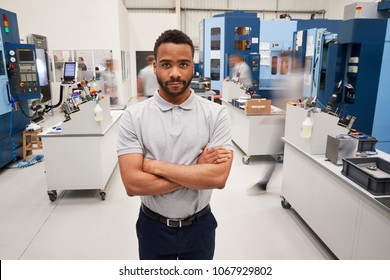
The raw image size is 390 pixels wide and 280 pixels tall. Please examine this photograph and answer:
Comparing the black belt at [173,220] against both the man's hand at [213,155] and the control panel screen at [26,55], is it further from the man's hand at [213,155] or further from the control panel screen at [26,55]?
the control panel screen at [26,55]

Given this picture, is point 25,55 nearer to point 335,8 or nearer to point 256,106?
point 256,106

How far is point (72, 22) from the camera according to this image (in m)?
8.26

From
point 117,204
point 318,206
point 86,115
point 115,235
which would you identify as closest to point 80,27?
point 86,115

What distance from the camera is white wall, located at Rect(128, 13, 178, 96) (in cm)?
1144

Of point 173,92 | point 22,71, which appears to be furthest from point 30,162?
point 173,92

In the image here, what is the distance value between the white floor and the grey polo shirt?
50.8 inches

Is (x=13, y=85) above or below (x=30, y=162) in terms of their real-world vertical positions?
above

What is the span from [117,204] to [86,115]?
1.00m

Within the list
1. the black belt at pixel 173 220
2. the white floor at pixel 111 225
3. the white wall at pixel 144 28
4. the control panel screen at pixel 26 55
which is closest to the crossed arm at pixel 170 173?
the black belt at pixel 173 220

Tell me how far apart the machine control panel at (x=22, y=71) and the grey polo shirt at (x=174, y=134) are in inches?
151

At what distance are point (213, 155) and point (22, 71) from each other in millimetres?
4196

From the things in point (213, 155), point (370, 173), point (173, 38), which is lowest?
point (370, 173)

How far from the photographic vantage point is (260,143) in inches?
178

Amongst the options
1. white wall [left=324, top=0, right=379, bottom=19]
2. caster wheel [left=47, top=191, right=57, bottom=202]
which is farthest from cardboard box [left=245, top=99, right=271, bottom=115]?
white wall [left=324, top=0, right=379, bottom=19]
